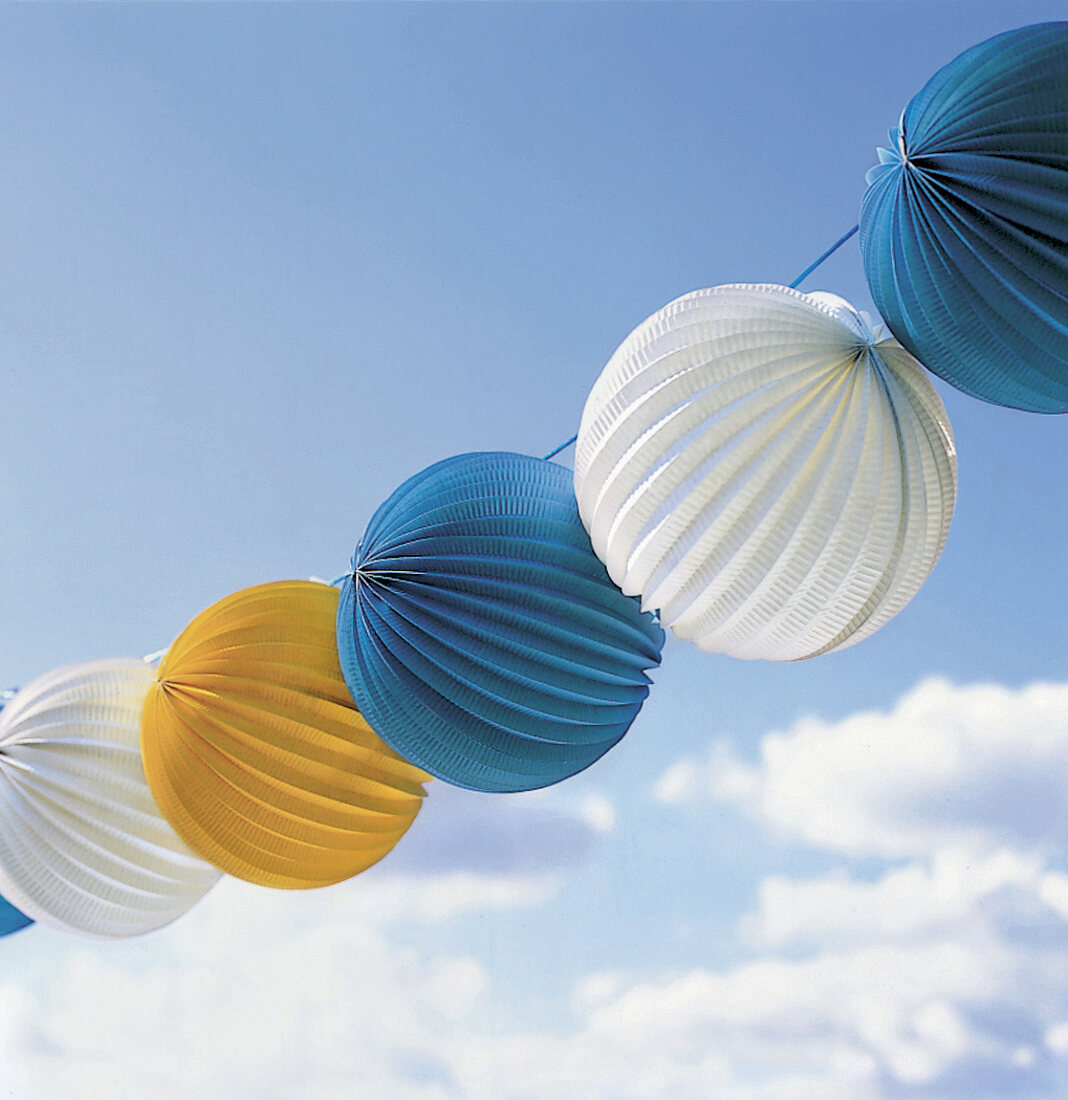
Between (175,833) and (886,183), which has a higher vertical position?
(886,183)

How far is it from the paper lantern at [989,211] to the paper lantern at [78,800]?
1045 millimetres

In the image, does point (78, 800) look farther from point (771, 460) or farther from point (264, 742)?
point (771, 460)

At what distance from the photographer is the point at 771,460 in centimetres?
114

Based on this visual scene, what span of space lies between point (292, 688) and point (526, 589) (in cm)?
32

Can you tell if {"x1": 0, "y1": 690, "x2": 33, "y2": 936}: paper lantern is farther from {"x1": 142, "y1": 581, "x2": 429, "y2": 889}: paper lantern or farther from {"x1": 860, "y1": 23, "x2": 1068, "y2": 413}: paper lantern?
{"x1": 860, "y1": 23, "x2": 1068, "y2": 413}: paper lantern

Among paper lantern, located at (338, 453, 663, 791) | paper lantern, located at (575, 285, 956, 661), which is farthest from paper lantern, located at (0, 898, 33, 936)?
paper lantern, located at (575, 285, 956, 661)

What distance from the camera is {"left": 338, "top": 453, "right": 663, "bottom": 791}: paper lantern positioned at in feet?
4.16

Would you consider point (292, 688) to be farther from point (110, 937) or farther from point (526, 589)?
point (110, 937)

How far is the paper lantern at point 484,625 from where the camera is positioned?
4.16 feet

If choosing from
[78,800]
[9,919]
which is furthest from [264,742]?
[9,919]

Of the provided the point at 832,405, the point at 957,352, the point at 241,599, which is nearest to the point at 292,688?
the point at 241,599

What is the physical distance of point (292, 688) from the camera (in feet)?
4.63

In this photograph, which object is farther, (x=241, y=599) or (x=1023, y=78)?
(x=241, y=599)

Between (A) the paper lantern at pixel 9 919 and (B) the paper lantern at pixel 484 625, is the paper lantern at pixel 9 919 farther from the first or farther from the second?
(B) the paper lantern at pixel 484 625
